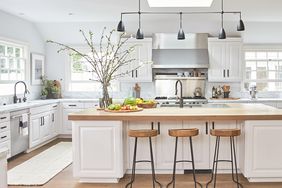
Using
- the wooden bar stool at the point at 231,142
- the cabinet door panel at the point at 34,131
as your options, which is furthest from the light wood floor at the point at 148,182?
the cabinet door panel at the point at 34,131

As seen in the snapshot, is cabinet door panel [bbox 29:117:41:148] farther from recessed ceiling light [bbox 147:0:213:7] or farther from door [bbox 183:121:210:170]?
recessed ceiling light [bbox 147:0:213:7]

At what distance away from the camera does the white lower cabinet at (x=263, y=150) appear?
4.27 m

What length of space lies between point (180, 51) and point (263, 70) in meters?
2.20

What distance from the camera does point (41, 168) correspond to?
5117 millimetres

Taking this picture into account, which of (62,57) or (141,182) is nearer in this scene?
(141,182)

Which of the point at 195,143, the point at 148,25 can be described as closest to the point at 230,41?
the point at 148,25

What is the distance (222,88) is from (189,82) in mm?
808

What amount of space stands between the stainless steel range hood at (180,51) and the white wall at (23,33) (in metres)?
2.73

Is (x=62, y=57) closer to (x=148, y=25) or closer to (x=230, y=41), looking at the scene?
(x=148, y=25)

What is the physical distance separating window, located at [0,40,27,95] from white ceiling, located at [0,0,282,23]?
663mm

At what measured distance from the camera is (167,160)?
4652mm

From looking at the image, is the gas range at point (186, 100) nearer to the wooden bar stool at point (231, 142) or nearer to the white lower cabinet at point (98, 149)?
the wooden bar stool at point (231, 142)

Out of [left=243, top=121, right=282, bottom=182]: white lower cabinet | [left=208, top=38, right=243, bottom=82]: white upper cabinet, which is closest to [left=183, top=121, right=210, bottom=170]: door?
[left=243, top=121, right=282, bottom=182]: white lower cabinet

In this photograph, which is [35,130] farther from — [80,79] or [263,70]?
[263,70]
